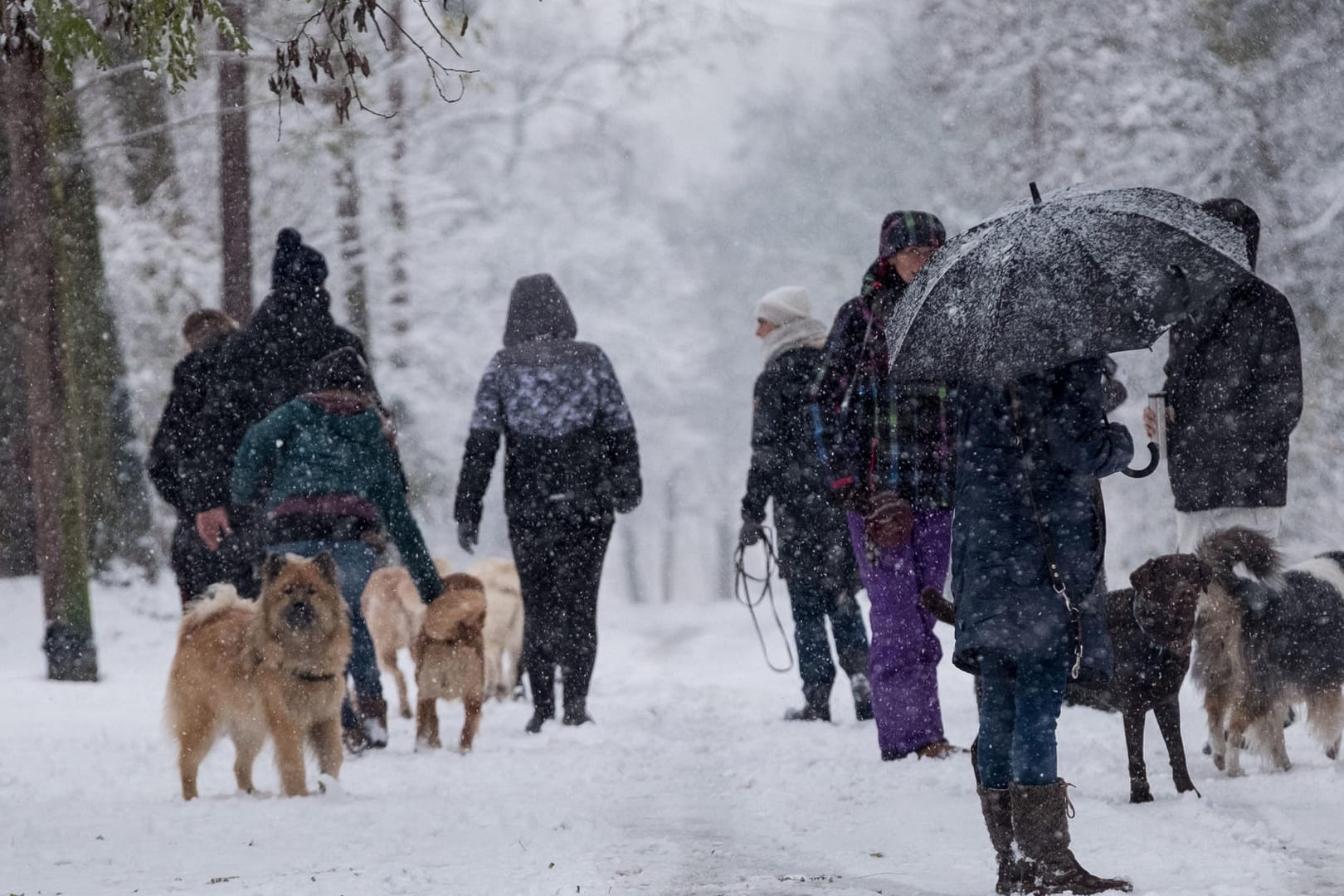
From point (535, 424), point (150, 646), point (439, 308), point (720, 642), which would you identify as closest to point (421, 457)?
point (439, 308)

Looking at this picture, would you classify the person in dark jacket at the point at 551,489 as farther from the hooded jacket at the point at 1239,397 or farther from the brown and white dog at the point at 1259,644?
the brown and white dog at the point at 1259,644

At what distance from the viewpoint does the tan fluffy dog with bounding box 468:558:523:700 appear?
39.8 ft

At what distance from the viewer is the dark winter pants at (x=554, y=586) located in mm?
9477

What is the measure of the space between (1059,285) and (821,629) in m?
5.17

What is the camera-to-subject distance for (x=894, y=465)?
6.62 meters

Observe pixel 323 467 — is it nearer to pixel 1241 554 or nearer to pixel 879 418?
pixel 879 418

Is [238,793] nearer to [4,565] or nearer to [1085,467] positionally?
[1085,467]

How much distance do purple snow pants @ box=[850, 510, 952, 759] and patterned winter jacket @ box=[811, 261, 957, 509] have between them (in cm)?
21

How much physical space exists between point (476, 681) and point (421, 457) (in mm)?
19181

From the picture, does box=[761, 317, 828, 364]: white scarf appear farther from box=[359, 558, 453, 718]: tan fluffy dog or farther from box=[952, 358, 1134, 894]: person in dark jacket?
box=[952, 358, 1134, 894]: person in dark jacket

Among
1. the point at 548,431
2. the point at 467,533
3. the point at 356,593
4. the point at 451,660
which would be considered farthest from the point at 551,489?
the point at 356,593

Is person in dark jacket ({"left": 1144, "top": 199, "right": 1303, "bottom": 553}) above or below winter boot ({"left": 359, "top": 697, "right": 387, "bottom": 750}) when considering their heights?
above

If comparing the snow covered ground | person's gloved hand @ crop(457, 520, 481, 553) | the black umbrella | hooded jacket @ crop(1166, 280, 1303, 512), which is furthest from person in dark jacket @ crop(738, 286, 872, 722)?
the black umbrella

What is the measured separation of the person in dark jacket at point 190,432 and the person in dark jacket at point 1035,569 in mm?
5742
